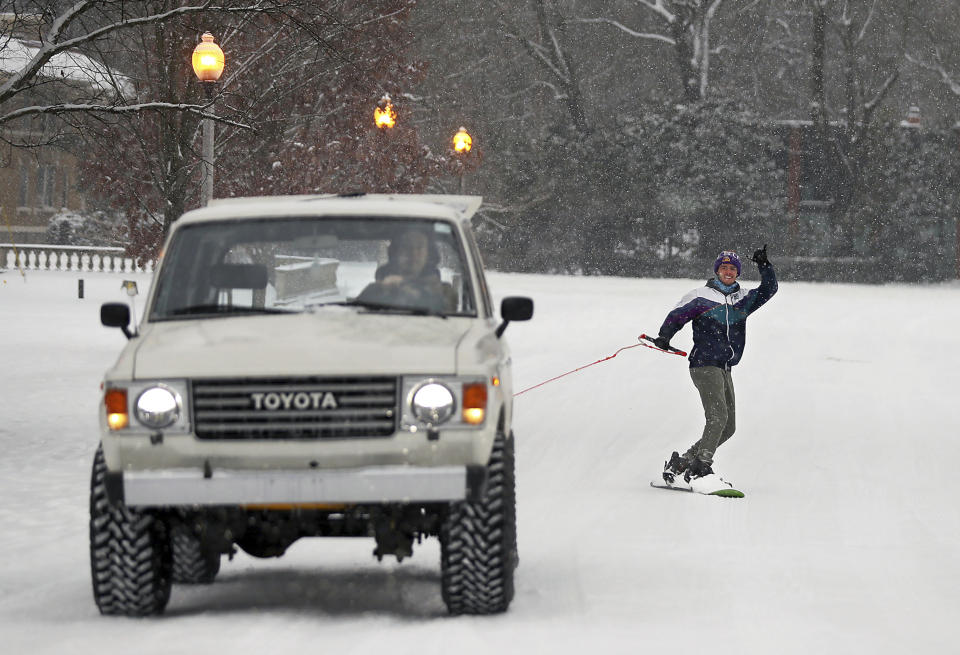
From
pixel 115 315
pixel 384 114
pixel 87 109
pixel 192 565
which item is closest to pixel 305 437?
pixel 115 315

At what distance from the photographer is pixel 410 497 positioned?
6863mm

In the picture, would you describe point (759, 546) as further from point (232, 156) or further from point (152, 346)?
point (232, 156)

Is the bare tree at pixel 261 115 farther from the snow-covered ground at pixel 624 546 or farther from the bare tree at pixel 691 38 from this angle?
the bare tree at pixel 691 38

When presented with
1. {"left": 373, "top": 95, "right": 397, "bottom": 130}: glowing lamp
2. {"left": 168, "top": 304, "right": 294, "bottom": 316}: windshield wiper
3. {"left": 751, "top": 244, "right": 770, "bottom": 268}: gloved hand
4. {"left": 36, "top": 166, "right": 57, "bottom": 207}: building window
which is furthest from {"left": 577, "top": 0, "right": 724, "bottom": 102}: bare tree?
{"left": 168, "top": 304, "right": 294, "bottom": 316}: windshield wiper

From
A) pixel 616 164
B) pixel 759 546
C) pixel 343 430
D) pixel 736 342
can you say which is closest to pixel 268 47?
→ pixel 736 342

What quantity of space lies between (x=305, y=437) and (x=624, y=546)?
3.24 meters

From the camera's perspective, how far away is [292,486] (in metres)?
6.82

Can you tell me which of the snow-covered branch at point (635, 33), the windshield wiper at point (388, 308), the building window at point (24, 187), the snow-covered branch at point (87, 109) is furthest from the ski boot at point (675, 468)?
the building window at point (24, 187)

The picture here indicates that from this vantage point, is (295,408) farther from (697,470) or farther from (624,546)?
(697,470)

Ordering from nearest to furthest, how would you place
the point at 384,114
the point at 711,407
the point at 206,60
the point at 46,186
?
the point at 711,407
the point at 206,60
the point at 384,114
the point at 46,186

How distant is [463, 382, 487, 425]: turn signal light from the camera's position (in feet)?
22.9

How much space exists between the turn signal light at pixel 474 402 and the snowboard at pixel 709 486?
202 inches

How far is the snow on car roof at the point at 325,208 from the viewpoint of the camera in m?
8.15

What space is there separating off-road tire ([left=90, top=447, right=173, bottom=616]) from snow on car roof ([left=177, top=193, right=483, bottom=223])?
1.56m
